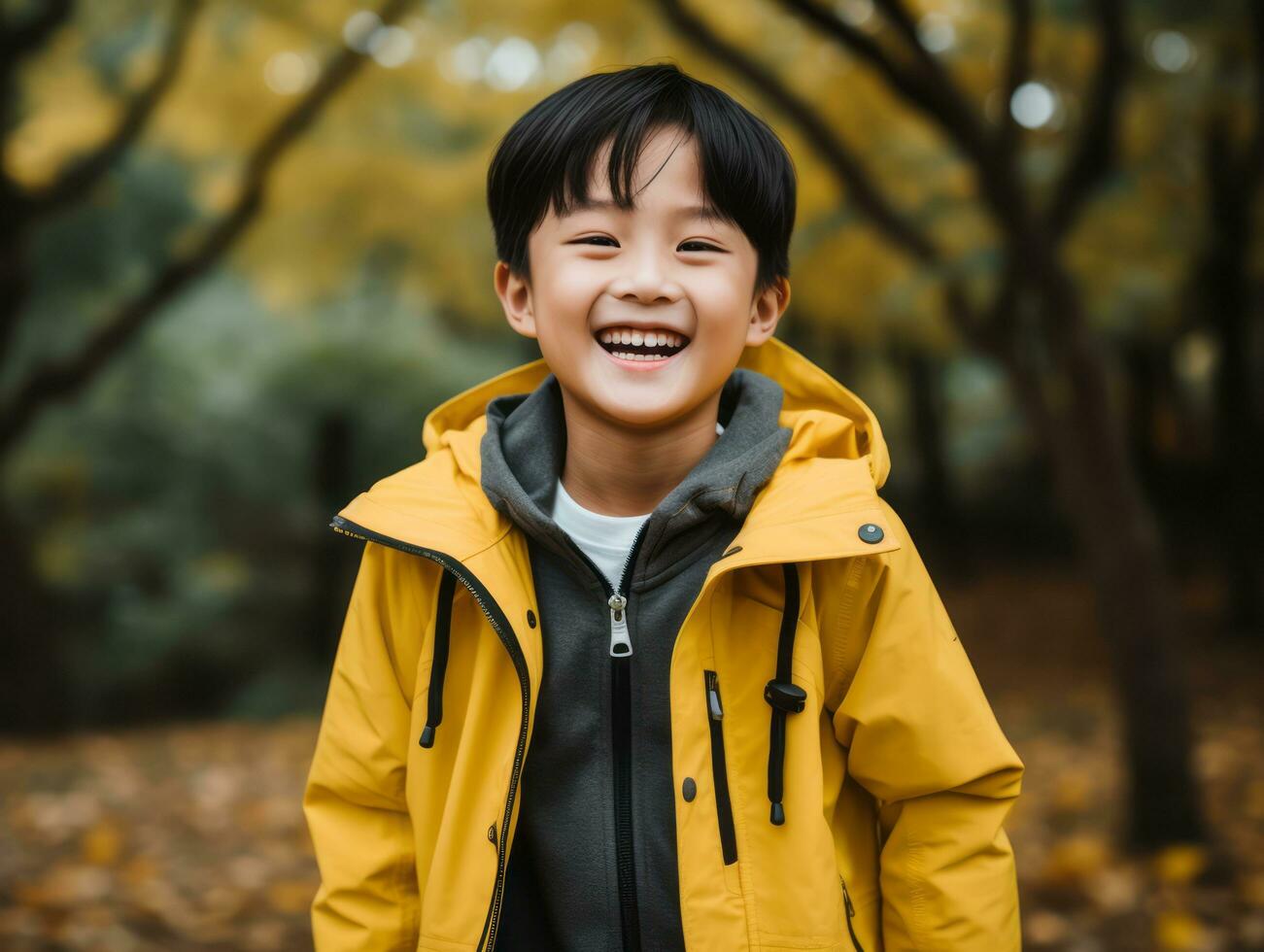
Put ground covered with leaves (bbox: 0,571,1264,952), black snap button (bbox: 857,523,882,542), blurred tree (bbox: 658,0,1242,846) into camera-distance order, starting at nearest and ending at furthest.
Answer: black snap button (bbox: 857,523,882,542)
ground covered with leaves (bbox: 0,571,1264,952)
blurred tree (bbox: 658,0,1242,846)

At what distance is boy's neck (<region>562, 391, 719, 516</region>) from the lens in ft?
5.33

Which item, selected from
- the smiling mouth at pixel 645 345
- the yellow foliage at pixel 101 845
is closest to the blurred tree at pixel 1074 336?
the smiling mouth at pixel 645 345

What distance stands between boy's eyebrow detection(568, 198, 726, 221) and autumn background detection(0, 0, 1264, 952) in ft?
7.31

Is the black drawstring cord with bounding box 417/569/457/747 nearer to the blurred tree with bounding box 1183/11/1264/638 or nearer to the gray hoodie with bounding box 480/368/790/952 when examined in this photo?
the gray hoodie with bounding box 480/368/790/952

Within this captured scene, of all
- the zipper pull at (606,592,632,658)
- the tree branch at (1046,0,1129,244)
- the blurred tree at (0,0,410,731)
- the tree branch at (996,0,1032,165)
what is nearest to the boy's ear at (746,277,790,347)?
the zipper pull at (606,592,632,658)

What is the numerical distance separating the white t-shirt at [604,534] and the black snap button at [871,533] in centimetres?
33

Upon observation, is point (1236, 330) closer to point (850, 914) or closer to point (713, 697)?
point (850, 914)

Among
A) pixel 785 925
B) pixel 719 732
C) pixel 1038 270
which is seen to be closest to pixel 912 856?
pixel 785 925

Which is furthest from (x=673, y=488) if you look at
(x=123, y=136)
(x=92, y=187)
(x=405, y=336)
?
(x=405, y=336)

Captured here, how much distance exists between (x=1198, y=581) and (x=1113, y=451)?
1032 centimetres

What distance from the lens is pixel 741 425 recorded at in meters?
1.65

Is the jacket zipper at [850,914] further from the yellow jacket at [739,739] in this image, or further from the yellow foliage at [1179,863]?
the yellow foliage at [1179,863]

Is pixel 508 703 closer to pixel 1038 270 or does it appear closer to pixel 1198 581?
pixel 1038 270

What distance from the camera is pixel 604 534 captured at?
5.33ft
